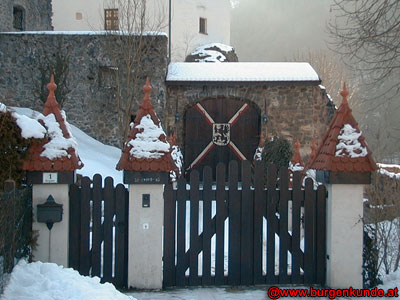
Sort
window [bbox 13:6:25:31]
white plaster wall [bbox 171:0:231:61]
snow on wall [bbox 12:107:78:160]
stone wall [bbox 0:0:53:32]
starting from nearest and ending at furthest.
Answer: snow on wall [bbox 12:107:78:160], stone wall [bbox 0:0:53:32], window [bbox 13:6:25:31], white plaster wall [bbox 171:0:231:61]

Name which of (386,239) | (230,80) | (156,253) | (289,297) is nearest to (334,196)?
(386,239)

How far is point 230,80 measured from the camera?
47.8 ft

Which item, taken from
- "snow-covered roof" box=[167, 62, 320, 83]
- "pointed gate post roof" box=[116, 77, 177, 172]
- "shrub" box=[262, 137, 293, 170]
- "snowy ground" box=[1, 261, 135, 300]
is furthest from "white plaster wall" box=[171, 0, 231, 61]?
"snowy ground" box=[1, 261, 135, 300]

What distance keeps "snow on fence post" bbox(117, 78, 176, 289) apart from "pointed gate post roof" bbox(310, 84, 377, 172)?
2.06 metres

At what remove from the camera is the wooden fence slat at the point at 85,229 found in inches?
223

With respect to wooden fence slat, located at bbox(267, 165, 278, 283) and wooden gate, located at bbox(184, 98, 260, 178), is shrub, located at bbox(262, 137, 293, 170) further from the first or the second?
wooden gate, located at bbox(184, 98, 260, 178)

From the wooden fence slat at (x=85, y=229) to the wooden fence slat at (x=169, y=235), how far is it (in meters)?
0.97

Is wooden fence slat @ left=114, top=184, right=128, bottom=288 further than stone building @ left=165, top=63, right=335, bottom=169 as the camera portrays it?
No

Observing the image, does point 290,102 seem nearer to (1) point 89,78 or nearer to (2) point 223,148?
(2) point 223,148

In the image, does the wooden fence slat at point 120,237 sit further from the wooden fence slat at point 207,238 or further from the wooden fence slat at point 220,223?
the wooden fence slat at point 220,223

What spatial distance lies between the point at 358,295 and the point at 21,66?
13.1 metres

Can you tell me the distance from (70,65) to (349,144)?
11.4 m

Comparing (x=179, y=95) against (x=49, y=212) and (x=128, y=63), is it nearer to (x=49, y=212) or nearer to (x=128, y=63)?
(x=128, y=63)

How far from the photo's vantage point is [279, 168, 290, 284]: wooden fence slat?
5.82 meters
